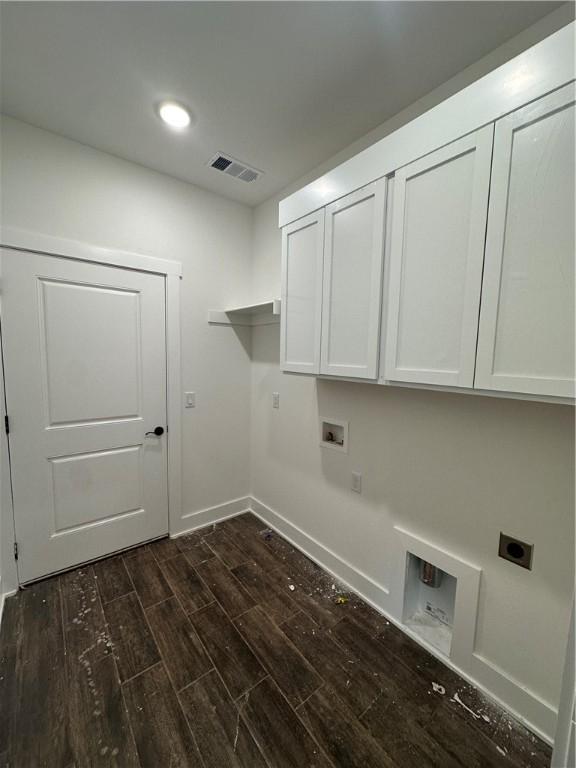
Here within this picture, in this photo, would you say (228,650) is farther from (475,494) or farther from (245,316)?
(245,316)

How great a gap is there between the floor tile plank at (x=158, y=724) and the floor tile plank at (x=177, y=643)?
6 centimetres

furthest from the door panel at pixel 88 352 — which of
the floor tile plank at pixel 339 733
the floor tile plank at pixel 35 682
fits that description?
the floor tile plank at pixel 339 733

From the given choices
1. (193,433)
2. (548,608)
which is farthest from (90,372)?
(548,608)

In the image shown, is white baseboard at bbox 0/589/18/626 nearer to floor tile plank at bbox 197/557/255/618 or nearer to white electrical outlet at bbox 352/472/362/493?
floor tile plank at bbox 197/557/255/618

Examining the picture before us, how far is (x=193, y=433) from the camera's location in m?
2.53

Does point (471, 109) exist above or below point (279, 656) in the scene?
above

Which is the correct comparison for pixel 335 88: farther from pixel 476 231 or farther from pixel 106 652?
pixel 106 652

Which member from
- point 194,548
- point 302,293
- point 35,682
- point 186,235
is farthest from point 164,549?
point 186,235

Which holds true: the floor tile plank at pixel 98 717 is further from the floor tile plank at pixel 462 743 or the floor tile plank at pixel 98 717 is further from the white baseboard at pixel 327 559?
the white baseboard at pixel 327 559

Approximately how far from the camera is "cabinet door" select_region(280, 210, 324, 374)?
5.39ft

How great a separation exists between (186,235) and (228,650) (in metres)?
2.71

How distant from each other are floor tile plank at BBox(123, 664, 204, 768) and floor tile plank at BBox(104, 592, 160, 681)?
0.22 ft

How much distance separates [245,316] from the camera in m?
2.73

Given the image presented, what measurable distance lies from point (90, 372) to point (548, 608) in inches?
106
